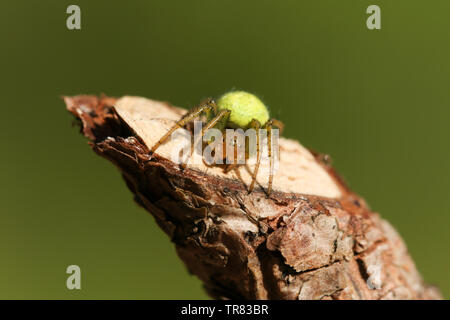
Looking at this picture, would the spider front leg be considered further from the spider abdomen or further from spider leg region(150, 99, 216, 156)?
spider leg region(150, 99, 216, 156)

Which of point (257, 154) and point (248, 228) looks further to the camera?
point (257, 154)

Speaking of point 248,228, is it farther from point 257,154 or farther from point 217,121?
point 217,121

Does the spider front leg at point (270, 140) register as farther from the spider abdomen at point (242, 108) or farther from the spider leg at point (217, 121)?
the spider leg at point (217, 121)

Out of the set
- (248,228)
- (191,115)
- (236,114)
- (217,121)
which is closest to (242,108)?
(236,114)

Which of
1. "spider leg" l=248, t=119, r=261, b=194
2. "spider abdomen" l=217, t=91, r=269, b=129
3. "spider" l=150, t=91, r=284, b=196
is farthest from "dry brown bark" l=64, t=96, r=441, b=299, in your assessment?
"spider abdomen" l=217, t=91, r=269, b=129

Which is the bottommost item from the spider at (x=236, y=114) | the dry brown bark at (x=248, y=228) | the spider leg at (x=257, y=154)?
the dry brown bark at (x=248, y=228)

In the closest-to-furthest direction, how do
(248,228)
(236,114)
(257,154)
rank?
(248,228)
(257,154)
(236,114)

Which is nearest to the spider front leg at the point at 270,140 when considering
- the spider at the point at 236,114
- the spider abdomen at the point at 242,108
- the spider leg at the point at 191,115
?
the spider at the point at 236,114
